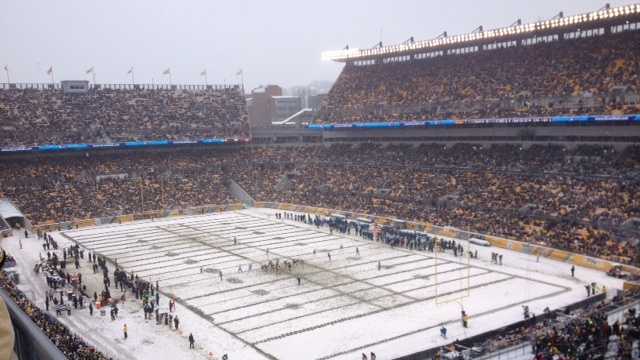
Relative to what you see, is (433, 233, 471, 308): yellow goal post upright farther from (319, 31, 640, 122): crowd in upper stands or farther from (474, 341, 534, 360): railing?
(319, 31, 640, 122): crowd in upper stands

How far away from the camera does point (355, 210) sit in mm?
53594

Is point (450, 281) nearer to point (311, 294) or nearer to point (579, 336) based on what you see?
point (311, 294)

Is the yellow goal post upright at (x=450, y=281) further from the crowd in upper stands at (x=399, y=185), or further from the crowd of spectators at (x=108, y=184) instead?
the crowd of spectators at (x=108, y=184)

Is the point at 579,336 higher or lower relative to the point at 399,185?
lower

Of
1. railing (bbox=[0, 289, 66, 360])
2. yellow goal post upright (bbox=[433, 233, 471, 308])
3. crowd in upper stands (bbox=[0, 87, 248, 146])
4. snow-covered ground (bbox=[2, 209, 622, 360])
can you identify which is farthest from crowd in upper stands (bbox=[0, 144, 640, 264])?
railing (bbox=[0, 289, 66, 360])

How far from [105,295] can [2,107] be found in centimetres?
4485

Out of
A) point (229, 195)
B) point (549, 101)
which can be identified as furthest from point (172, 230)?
point (549, 101)

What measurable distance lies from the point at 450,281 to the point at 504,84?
2792 centimetres

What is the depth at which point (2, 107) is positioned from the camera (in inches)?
2512

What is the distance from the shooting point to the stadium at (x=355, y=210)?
24188 mm

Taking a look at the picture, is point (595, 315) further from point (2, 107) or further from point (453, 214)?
point (2, 107)

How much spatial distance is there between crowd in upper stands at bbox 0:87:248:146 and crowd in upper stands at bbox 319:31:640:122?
14893 millimetres

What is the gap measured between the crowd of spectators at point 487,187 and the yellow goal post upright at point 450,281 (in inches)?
208

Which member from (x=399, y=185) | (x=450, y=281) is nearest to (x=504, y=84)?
(x=399, y=185)
